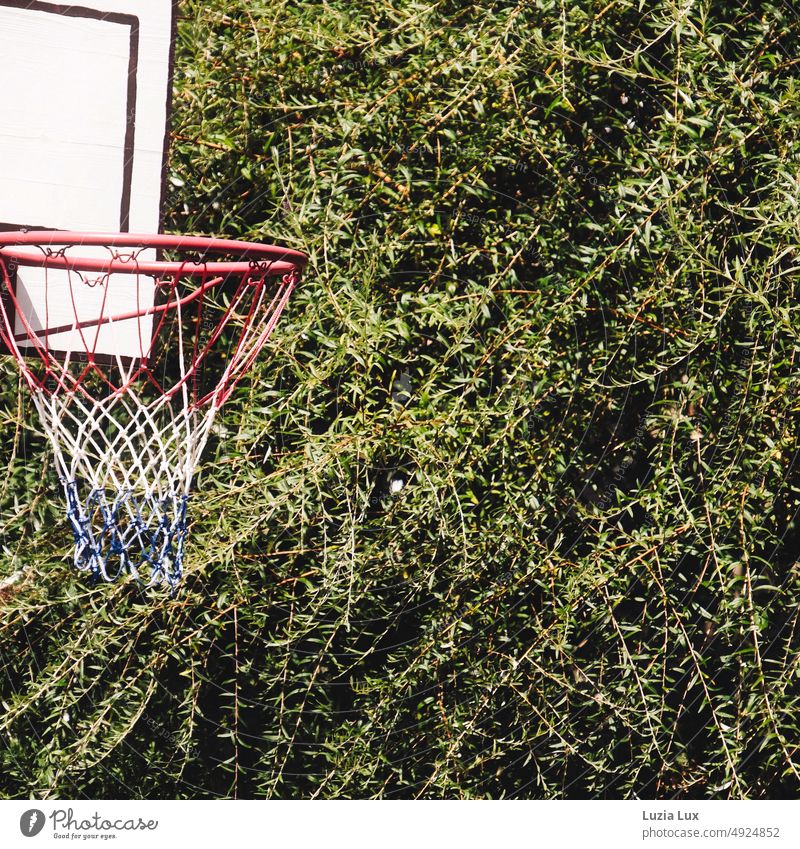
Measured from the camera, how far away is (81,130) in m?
1.44

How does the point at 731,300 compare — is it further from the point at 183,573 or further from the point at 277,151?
the point at 183,573

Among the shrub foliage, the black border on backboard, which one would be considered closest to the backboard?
the black border on backboard

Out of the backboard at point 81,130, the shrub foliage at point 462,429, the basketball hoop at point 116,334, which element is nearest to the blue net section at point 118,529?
the basketball hoop at point 116,334

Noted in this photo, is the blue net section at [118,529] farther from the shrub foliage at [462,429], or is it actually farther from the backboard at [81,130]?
the backboard at [81,130]

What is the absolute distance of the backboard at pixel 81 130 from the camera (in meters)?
1.43

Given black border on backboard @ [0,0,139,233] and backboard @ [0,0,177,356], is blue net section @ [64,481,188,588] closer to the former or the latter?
backboard @ [0,0,177,356]

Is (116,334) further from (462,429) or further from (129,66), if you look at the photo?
(462,429)

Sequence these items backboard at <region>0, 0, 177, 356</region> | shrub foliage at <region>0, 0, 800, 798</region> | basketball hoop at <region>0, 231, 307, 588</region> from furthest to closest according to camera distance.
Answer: shrub foliage at <region>0, 0, 800, 798</region>, backboard at <region>0, 0, 177, 356</region>, basketball hoop at <region>0, 231, 307, 588</region>

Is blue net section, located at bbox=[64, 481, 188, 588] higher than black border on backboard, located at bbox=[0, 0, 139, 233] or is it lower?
lower

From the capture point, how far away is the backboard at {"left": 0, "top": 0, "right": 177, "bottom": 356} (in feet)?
4.68

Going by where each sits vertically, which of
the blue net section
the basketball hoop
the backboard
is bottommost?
the blue net section

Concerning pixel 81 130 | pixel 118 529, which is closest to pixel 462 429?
pixel 118 529

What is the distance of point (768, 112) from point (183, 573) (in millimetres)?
1620
